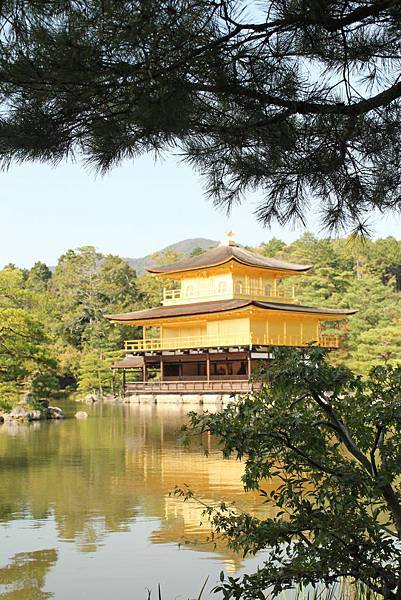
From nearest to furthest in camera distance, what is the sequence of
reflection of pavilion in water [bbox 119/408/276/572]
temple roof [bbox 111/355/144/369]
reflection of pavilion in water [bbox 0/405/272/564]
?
reflection of pavilion in water [bbox 119/408/276/572] → reflection of pavilion in water [bbox 0/405/272/564] → temple roof [bbox 111/355/144/369]

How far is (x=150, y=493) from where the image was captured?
7.95 m

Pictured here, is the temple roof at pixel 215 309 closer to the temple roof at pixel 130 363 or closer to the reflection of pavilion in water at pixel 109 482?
the temple roof at pixel 130 363

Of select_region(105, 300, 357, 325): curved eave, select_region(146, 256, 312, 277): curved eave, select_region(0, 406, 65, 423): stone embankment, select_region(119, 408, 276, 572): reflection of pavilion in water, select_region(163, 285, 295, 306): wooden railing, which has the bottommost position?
select_region(119, 408, 276, 572): reflection of pavilion in water

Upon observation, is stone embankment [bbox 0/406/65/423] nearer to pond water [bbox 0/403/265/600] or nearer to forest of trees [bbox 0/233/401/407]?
forest of trees [bbox 0/233/401/407]

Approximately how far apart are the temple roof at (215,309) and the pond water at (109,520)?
37.5 feet

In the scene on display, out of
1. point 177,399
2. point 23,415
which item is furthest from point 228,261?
point 23,415

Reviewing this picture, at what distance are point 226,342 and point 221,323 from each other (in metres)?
1.45

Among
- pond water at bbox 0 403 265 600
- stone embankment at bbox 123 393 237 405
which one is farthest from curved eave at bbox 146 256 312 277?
pond water at bbox 0 403 265 600

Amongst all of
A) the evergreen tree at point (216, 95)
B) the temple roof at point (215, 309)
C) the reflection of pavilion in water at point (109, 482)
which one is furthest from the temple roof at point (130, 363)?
the evergreen tree at point (216, 95)

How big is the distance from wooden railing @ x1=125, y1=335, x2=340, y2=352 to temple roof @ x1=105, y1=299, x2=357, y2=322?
34.3 inches

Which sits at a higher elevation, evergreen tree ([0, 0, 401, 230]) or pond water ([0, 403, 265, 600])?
evergreen tree ([0, 0, 401, 230])

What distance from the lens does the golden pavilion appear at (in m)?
24.0

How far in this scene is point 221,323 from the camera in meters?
25.3

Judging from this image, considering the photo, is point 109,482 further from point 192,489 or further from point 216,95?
point 216,95
